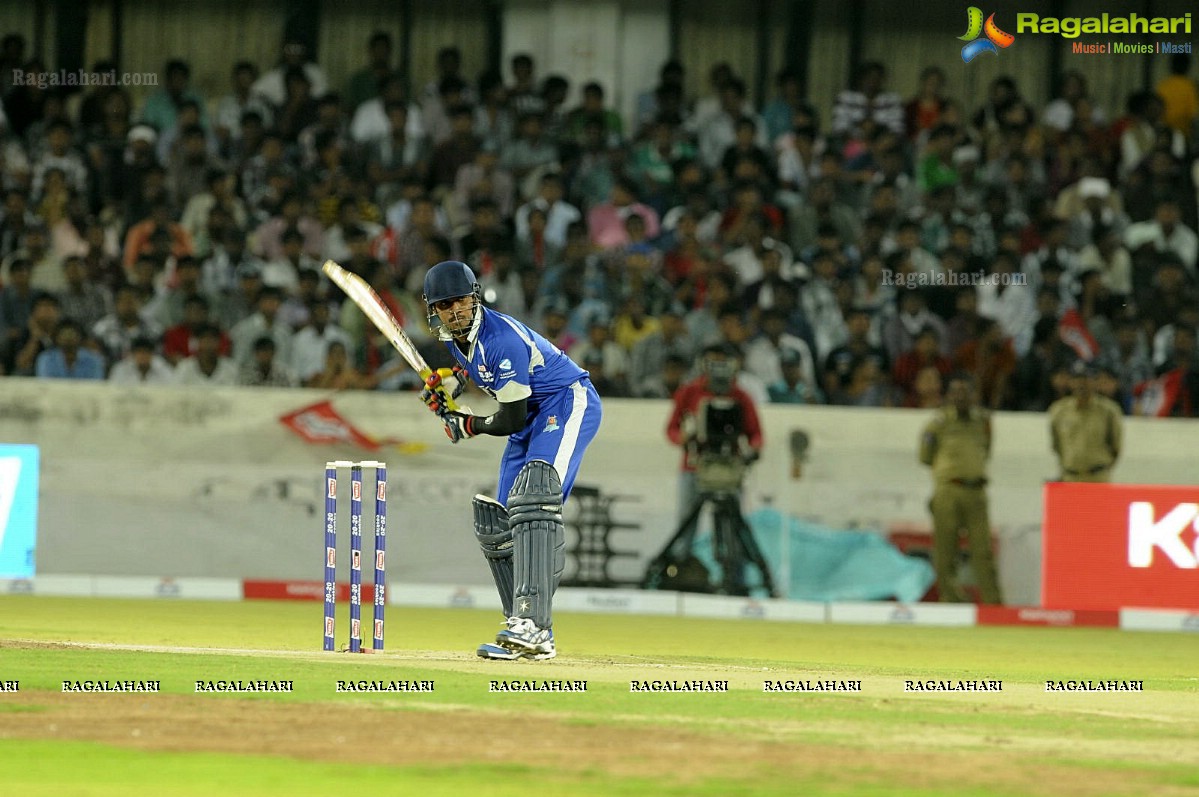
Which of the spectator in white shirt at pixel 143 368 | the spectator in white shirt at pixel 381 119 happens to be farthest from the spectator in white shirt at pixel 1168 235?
the spectator in white shirt at pixel 143 368

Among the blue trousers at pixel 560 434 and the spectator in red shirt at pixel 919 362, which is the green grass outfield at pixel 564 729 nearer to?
the blue trousers at pixel 560 434

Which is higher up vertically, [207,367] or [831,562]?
[207,367]

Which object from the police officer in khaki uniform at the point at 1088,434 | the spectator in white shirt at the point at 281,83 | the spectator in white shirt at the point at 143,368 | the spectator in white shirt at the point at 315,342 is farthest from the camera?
the spectator in white shirt at the point at 281,83

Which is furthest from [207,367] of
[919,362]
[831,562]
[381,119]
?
[919,362]

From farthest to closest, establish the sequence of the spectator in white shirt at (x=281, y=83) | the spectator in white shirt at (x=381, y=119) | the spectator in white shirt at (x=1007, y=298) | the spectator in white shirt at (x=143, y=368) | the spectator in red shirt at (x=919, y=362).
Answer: the spectator in white shirt at (x=281, y=83) < the spectator in white shirt at (x=381, y=119) < the spectator in white shirt at (x=1007, y=298) < the spectator in red shirt at (x=919, y=362) < the spectator in white shirt at (x=143, y=368)

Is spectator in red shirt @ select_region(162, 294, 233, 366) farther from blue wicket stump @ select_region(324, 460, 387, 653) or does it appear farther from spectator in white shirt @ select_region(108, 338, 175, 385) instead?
blue wicket stump @ select_region(324, 460, 387, 653)

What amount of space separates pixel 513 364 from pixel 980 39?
1671 cm

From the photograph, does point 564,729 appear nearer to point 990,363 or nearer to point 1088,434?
point 1088,434

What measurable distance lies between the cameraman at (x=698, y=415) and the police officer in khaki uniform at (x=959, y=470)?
5.43 feet

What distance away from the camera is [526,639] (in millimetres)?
10109

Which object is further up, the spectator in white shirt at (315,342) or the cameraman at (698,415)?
the spectator in white shirt at (315,342)

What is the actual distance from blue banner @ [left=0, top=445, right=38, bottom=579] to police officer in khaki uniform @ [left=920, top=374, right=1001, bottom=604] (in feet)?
26.5

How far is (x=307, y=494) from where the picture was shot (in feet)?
59.3

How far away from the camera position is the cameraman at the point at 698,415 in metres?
17.7
